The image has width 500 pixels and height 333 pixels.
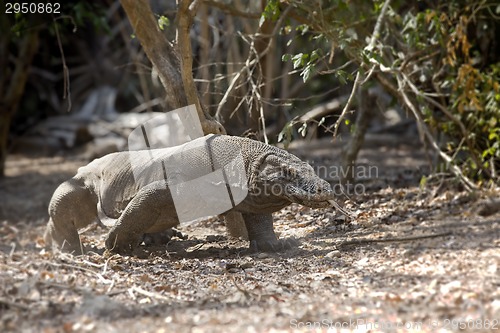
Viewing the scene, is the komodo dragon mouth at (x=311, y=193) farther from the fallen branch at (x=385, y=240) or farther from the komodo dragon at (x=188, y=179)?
the fallen branch at (x=385, y=240)

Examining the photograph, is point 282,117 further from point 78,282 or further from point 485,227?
point 78,282

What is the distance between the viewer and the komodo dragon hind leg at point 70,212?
18.2ft

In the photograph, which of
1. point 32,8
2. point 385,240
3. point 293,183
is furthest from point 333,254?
point 32,8

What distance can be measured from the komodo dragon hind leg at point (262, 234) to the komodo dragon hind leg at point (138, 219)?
55 cm

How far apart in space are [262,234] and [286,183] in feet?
1.77

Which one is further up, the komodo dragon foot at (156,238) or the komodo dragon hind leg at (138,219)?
the komodo dragon hind leg at (138,219)

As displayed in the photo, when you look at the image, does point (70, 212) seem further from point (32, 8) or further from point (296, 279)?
point (32, 8)

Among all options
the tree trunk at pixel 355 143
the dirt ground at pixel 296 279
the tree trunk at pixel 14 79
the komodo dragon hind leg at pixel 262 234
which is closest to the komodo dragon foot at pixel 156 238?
the dirt ground at pixel 296 279

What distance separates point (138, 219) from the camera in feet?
16.1

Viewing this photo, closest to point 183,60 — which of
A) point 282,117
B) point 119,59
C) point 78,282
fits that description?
point 78,282

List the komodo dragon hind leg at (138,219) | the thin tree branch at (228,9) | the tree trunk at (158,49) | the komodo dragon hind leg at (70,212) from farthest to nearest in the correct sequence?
the thin tree branch at (228,9) < the tree trunk at (158,49) < the komodo dragon hind leg at (70,212) < the komodo dragon hind leg at (138,219)

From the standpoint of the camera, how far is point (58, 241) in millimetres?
5598

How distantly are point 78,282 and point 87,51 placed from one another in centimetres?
1353

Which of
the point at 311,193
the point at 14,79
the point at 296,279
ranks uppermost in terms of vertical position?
the point at 14,79
